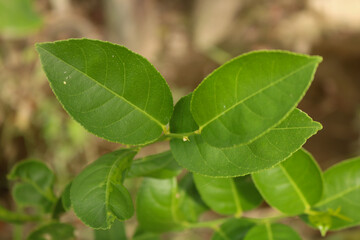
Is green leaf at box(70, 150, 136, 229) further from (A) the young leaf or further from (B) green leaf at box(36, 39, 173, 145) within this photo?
(A) the young leaf

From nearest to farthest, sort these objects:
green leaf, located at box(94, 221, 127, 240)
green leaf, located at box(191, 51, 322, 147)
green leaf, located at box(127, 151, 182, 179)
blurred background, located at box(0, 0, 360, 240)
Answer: green leaf, located at box(191, 51, 322, 147) < green leaf, located at box(127, 151, 182, 179) < green leaf, located at box(94, 221, 127, 240) < blurred background, located at box(0, 0, 360, 240)

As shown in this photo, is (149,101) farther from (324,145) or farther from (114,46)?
(324,145)

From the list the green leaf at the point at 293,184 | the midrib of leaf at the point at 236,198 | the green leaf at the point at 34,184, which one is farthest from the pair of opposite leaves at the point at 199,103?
the green leaf at the point at 34,184

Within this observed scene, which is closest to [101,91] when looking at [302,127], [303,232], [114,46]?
[114,46]

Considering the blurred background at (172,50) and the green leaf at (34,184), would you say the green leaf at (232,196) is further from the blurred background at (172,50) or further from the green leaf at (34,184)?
the blurred background at (172,50)

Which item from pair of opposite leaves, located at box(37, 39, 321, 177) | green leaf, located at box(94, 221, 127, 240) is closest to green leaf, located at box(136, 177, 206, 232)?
green leaf, located at box(94, 221, 127, 240)

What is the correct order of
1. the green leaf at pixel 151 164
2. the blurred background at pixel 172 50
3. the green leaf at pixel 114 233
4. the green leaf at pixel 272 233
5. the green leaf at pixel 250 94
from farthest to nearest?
the blurred background at pixel 172 50, the green leaf at pixel 114 233, the green leaf at pixel 272 233, the green leaf at pixel 151 164, the green leaf at pixel 250 94
